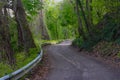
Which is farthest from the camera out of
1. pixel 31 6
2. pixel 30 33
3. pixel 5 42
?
pixel 31 6

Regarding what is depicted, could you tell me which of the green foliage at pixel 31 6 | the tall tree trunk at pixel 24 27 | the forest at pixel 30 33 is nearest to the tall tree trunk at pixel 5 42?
the forest at pixel 30 33

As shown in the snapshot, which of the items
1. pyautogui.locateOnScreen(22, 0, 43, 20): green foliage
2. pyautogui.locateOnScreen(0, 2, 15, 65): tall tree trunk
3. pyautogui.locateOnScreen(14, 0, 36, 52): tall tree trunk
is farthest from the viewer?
pyautogui.locateOnScreen(22, 0, 43, 20): green foliage

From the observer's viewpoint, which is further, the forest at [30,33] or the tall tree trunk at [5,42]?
the forest at [30,33]

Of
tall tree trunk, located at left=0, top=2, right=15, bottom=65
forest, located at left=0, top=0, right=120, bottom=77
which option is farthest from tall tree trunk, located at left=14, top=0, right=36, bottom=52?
tall tree trunk, located at left=0, top=2, right=15, bottom=65

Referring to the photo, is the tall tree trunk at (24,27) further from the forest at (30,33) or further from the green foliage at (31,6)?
the green foliage at (31,6)

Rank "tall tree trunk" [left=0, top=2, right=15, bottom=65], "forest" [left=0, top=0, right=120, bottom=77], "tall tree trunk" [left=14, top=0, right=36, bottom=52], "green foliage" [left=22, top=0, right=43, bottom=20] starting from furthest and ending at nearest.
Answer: "green foliage" [left=22, top=0, right=43, bottom=20] → "tall tree trunk" [left=14, top=0, right=36, bottom=52] → "forest" [left=0, top=0, right=120, bottom=77] → "tall tree trunk" [left=0, top=2, right=15, bottom=65]

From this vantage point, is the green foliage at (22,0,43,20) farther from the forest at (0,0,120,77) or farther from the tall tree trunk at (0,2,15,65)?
the tall tree trunk at (0,2,15,65)

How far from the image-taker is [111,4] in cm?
2375

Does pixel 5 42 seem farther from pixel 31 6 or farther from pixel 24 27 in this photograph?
pixel 31 6

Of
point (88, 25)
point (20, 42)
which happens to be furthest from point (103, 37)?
point (20, 42)

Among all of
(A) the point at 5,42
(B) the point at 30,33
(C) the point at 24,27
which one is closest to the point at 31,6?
(B) the point at 30,33

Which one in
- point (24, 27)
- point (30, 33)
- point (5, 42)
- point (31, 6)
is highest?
point (31, 6)

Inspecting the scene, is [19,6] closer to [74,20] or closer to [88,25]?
[88,25]

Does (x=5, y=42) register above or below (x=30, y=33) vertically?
above
